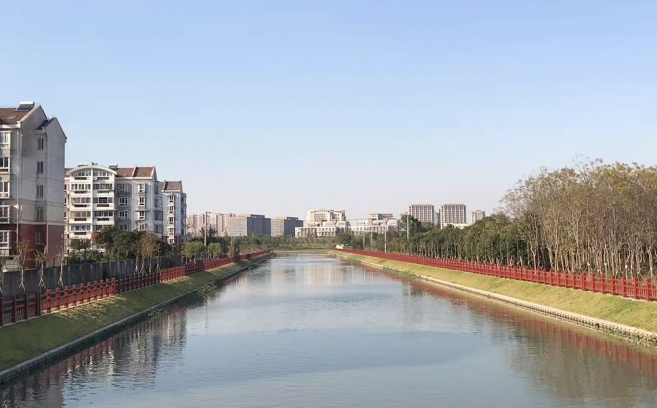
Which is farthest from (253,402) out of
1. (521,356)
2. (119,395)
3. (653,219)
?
(653,219)

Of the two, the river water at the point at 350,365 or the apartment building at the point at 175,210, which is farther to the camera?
the apartment building at the point at 175,210

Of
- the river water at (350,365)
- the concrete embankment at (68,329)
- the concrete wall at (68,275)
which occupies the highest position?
the concrete wall at (68,275)

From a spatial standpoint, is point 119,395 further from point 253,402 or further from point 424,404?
point 424,404

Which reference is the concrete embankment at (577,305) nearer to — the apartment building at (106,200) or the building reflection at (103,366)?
the building reflection at (103,366)

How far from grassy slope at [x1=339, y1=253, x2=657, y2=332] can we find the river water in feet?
6.06

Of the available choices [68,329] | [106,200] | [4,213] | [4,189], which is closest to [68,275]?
[68,329]

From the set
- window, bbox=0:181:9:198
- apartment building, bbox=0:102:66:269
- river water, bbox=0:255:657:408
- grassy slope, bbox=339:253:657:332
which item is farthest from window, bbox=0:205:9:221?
grassy slope, bbox=339:253:657:332

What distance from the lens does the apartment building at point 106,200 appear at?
347 ft

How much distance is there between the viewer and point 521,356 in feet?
88.2

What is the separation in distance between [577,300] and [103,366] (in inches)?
1016

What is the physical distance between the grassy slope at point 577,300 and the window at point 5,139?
44299 millimetres

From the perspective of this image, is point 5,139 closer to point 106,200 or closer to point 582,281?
point 106,200

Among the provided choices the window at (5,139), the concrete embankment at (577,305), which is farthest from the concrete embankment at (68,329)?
the window at (5,139)

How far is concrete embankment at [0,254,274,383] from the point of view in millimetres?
24031
